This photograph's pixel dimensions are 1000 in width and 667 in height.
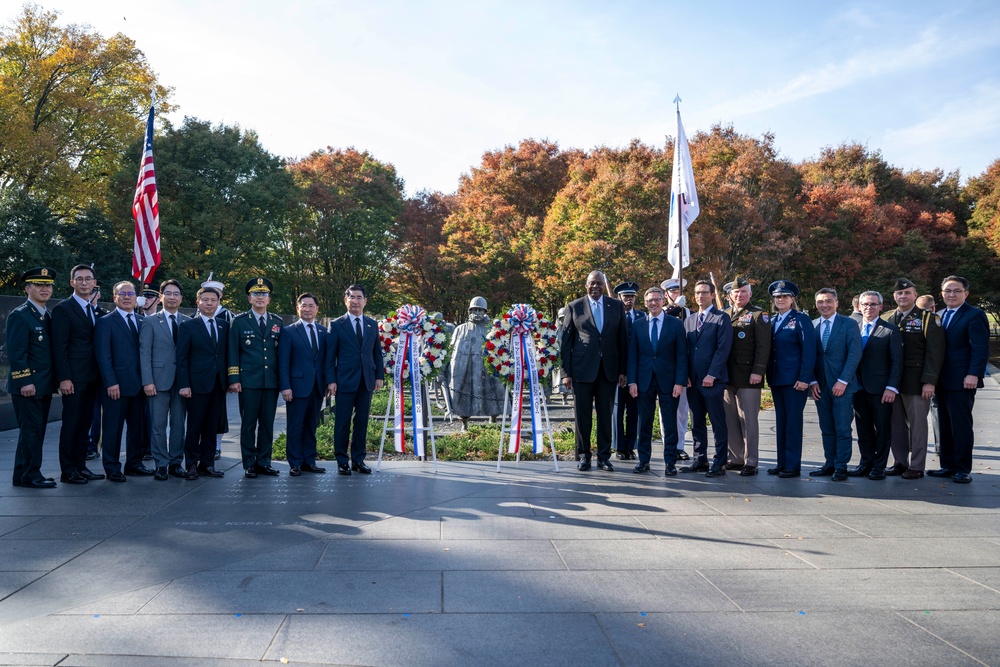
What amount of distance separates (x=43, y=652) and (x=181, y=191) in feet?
81.7

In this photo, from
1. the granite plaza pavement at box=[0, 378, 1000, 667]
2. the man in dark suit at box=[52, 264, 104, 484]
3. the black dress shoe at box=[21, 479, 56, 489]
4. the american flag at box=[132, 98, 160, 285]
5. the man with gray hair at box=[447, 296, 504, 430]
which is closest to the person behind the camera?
the granite plaza pavement at box=[0, 378, 1000, 667]

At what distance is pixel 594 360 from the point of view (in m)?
8.09

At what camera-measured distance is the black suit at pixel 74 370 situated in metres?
7.18

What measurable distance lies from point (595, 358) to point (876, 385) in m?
2.96

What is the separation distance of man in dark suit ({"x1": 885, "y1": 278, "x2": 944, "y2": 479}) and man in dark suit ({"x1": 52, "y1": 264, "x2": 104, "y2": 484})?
8262 millimetres

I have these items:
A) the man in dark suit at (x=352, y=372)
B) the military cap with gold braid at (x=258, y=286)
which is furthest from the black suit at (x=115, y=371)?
the man in dark suit at (x=352, y=372)

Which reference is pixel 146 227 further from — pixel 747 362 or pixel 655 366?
pixel 747 362

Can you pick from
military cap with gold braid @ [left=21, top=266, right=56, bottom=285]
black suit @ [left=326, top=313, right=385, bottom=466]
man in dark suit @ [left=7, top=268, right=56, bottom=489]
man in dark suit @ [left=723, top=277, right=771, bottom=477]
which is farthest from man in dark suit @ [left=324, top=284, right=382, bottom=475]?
man in dark suit @ [left=723, top=277, right=771, bottom=477]

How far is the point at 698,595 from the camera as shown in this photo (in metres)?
4.22

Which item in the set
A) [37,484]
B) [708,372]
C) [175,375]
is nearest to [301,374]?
[175,375]

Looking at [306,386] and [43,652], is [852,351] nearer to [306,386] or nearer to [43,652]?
[306,386]

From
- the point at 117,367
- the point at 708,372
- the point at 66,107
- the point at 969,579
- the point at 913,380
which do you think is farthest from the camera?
the point at 66,107

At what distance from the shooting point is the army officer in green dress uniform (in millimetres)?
7754

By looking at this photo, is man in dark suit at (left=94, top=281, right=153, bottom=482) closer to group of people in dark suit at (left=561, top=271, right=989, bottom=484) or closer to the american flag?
the american flag
